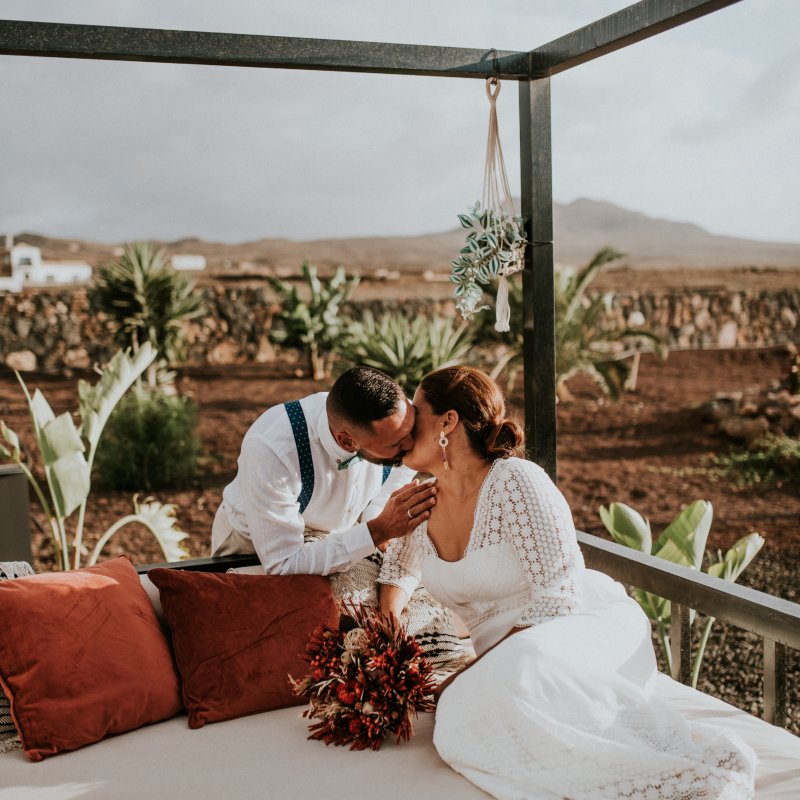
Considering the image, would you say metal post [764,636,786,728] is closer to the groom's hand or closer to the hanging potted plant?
the groom's hand

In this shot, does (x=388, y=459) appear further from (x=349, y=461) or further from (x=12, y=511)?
→ (x=12, y=511)

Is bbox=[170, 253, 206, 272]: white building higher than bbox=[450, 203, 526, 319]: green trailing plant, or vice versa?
bbox=[170, 253, 206, 272]: white building

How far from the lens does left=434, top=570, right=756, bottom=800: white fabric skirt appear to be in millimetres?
1707

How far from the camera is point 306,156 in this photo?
38.1 ft

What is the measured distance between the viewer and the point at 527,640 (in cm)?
194

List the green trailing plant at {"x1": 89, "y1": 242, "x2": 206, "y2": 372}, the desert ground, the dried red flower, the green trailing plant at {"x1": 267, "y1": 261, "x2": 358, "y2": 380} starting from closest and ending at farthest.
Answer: the dried red flower < the desert ground < the green trailing plant at {"x1": 89, "y1": 242, "x2": 206, "y2": 372} < the green trailing plant at {"x1": 267, "y1": 261, "x2": 358, "y2": 380}

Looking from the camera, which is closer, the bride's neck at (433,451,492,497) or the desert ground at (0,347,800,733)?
the bride's neck at (433,451,492,497)

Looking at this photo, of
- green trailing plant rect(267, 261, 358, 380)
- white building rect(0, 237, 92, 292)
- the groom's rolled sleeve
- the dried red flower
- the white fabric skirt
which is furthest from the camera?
white building rect(0, 237, 92, 292)

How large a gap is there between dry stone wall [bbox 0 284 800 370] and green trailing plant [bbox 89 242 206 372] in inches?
16.9

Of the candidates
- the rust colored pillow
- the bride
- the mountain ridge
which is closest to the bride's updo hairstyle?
the bride

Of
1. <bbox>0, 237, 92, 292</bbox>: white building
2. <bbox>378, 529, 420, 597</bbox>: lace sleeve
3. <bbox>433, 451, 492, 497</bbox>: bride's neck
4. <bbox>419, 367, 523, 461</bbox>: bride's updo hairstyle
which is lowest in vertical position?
<bbox>378, 529, 420, 597</bbox>: lace sleeve

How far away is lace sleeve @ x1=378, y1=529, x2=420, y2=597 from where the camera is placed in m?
2.53

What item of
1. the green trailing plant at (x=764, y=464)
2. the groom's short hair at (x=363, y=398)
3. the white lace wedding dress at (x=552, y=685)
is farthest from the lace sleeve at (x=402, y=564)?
the green trailing plant at (x=764, y=464)

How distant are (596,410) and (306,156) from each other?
511 centimetres
